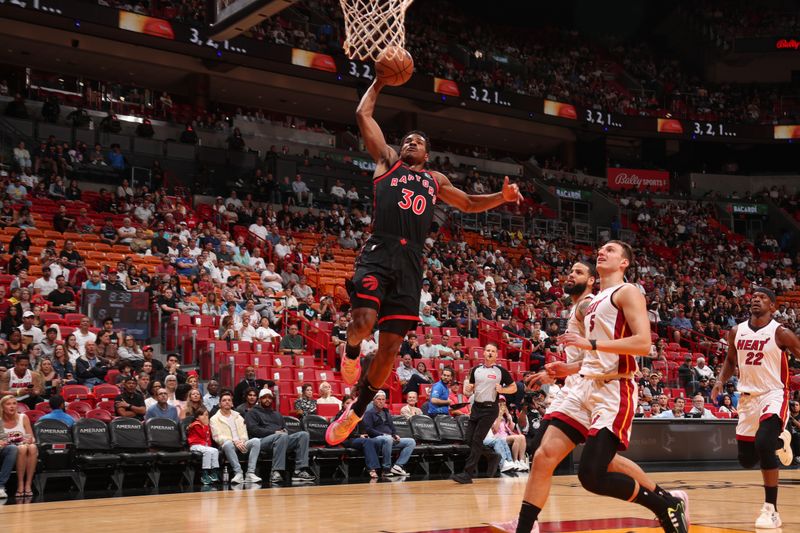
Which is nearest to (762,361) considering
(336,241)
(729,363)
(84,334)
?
(729,363)

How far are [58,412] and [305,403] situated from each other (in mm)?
3555

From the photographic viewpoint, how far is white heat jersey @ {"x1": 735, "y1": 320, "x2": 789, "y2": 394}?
8.05m

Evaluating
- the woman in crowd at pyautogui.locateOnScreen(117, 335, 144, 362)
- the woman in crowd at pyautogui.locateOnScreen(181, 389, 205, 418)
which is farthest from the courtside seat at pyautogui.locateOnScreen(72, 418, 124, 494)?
the woman in crowd at pyautogui.locateOnScreen(117, 335, 144, 362)

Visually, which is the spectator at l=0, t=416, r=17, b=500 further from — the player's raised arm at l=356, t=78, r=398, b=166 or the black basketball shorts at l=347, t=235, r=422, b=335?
the player's raised arm at l=356, t=78, r=398, b=166

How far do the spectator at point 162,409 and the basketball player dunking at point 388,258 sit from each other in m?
5.90

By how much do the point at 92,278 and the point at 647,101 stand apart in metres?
27.9

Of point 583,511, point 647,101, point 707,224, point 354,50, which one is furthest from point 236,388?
point 647,101

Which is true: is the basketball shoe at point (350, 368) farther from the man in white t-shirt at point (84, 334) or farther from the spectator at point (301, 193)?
the spectator at point (301, 193)

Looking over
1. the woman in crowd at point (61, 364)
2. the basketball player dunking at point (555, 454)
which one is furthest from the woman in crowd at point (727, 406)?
the basketball player dunking at point (555, 454)

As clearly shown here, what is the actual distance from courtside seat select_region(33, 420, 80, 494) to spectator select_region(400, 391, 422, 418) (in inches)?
202

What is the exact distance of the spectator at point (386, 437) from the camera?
12.6 metres

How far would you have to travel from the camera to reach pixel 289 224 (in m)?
22.4

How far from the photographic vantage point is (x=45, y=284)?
49.5ft

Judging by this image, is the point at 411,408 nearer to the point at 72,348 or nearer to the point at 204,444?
the point at 204,444
